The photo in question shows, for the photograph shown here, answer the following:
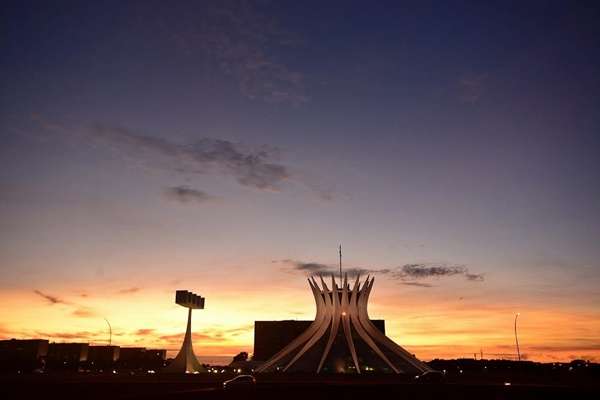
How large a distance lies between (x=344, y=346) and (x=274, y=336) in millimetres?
53663

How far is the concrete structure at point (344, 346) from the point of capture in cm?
5419

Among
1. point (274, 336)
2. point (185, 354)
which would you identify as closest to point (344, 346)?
point (185, 354)

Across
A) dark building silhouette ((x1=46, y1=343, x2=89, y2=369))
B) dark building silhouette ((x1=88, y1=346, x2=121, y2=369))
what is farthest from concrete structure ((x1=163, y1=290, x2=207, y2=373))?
dark building silhouette ((x1=46, y1=343, x2=89, y2=369))

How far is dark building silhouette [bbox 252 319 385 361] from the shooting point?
349 feet

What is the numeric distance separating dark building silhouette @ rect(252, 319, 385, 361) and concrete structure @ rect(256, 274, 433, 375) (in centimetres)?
4550

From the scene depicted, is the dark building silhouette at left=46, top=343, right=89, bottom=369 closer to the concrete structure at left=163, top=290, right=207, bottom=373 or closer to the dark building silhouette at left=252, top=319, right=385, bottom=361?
the dark building silhouette at left=252, top=319, right=385, bottom=361

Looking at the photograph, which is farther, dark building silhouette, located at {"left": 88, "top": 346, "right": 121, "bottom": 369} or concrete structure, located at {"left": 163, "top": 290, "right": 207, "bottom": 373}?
dark building silhouette, located at {"left": 88, "top": 346, "right": 121, "bottom": 369}

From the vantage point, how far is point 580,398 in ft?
82.9

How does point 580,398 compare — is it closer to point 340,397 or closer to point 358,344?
point 340,397

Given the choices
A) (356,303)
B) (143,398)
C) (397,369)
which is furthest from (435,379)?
(143,398)

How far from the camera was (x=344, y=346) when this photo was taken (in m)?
56.6

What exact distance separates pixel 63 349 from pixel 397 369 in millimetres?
129943

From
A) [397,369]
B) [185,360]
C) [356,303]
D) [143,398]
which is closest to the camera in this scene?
[143,398]

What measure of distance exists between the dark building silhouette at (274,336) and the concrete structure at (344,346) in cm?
4550
